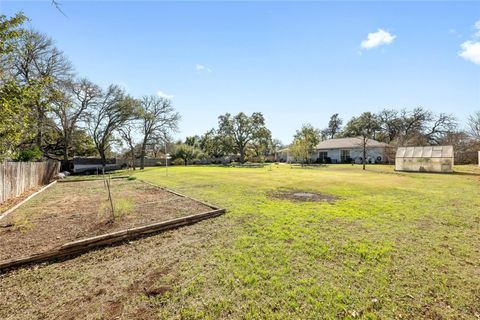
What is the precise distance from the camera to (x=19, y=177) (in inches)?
373

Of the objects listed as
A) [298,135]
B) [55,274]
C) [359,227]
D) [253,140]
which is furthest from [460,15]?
[253,140]

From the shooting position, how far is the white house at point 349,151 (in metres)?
31.3

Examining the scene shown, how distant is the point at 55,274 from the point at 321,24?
12475mm

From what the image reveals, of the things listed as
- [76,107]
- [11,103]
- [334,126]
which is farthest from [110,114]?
[334,126]

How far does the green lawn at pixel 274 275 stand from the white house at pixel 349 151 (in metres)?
29.1

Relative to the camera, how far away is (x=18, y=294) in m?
2.68

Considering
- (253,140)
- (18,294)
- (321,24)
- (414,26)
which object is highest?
(321,24)

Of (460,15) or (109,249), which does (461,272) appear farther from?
(460,15)

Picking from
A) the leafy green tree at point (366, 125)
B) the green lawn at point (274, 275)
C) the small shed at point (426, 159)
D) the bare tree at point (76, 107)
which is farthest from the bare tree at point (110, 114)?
the leafy green tree at point (366, 125)

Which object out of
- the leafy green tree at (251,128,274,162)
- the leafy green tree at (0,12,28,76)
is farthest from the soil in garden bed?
the leafy green tree at (251,128,274,162)

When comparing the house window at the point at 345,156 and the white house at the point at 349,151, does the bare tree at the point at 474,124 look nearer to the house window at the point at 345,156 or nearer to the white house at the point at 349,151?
the white house at the point at 349,151

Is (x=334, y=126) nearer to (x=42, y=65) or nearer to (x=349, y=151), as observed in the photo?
(x=349, y=151)

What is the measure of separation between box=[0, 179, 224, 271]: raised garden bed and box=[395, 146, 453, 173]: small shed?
20.9 metres

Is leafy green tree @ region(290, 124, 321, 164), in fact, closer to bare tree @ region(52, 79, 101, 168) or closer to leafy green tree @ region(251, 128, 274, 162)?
leafy green tree @ region(251, 128, 274, 162)
